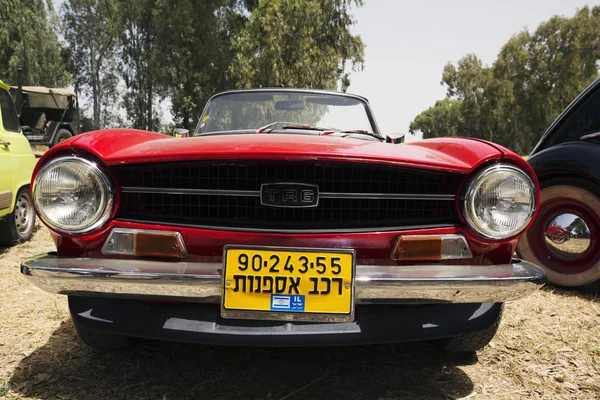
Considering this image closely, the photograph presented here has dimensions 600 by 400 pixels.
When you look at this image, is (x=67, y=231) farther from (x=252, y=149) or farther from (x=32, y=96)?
(x=32, y=96)

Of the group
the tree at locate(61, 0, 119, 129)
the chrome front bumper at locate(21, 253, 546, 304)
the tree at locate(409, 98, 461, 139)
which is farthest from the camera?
the tree at locate(409, 98, 461, 139)

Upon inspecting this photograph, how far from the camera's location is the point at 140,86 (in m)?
24.1

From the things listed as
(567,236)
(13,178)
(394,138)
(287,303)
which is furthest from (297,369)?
(13,178)

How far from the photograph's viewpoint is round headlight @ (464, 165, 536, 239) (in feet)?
5.71

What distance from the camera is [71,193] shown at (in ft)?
5.66

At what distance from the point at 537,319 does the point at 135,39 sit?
23.3 metres

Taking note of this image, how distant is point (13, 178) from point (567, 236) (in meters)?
4.65

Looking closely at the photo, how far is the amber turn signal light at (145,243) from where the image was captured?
1693 millimetres

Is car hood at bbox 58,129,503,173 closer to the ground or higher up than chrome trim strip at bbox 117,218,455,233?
higher up

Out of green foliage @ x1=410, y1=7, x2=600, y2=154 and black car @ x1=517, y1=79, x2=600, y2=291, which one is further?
green foliage @ x1=410, y1=7, x2=600, y2=154

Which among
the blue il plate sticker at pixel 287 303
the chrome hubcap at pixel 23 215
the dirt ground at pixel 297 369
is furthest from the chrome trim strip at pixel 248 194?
the chrome hubcap at pixel 23 215

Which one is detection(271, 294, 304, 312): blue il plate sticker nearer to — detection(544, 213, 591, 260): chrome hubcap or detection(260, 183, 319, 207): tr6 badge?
detection(260, 183, 319, 207): tr6 badge

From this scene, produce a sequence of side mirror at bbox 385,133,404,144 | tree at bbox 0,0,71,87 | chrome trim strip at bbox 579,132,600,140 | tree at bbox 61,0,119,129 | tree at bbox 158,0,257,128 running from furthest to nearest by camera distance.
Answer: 1. tree at bbox 61,0,119,129
2. tree at bbox 0,0,71,87
3. tree at bbox 158,0,257,128
4. chrome trim strip at bbox 579,132,600,140
5. side mirror at bbox 385,133,404,144

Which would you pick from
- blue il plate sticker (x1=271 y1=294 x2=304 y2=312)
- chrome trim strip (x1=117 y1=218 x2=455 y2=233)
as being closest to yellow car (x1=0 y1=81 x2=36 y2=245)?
chrome trim strip (x1=117 y1=218 x2=455 y2=233)
